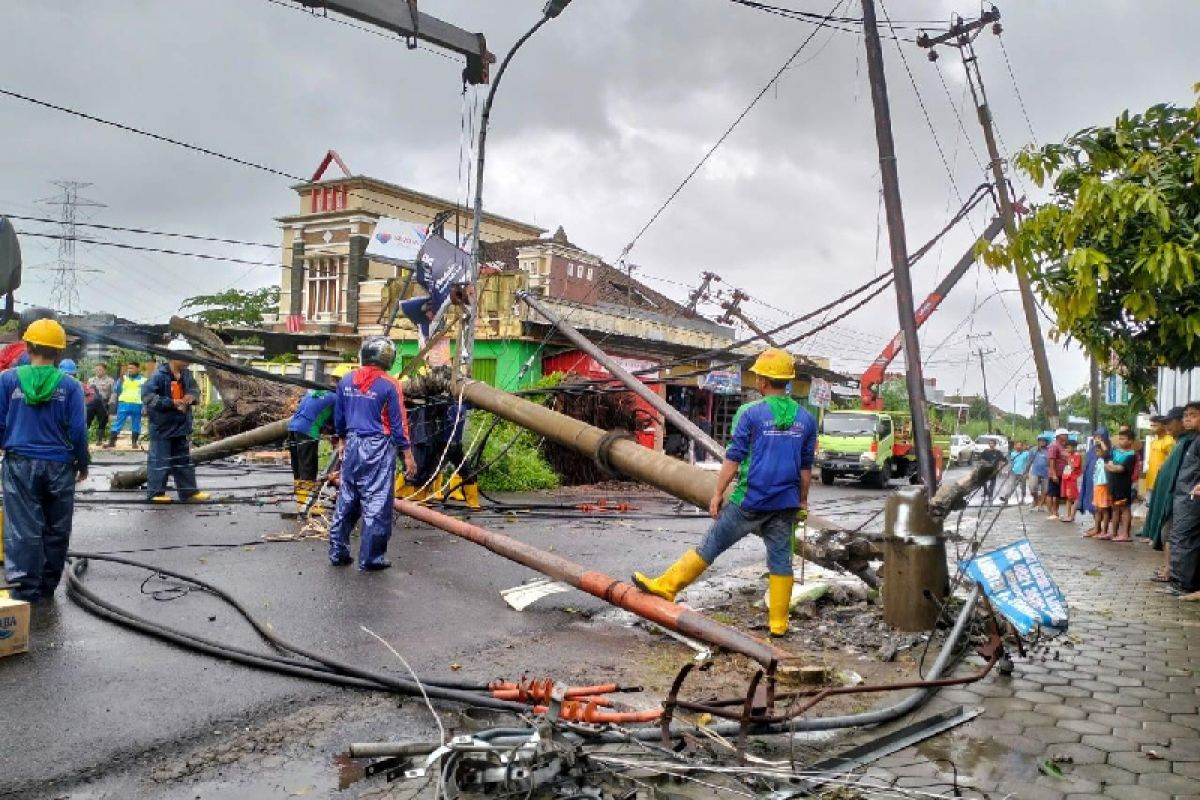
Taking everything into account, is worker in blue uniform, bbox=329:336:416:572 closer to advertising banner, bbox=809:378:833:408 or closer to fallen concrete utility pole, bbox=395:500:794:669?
fallen concrete utility pole, bbox=395:500:794:669

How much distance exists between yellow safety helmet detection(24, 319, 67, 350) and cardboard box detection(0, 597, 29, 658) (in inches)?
80.0

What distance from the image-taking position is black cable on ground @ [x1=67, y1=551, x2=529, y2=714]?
14.5 feet

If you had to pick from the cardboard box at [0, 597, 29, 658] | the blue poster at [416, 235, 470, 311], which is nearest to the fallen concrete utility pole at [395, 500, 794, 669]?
the cardboard box at [0, 597, 29, 658]

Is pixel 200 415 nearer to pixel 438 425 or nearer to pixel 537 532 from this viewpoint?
pixel 438 425

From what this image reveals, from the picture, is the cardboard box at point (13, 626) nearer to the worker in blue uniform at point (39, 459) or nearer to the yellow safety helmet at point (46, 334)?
the worker in blue uniform at point (39, 459)

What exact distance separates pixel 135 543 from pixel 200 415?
60.8 feet

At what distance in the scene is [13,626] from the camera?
4.84m

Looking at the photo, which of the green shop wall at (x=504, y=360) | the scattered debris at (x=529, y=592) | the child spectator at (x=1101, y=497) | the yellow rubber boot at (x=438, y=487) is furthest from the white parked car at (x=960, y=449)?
the scattered debris at (x=529, y=592)

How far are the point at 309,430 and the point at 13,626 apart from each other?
549 cm

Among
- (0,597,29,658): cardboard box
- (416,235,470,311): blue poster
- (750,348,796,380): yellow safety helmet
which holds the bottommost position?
(0,597,29,658): cardboard box

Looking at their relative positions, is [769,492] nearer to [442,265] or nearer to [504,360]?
[442,265]

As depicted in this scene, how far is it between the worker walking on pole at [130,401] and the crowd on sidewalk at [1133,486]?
59.4 ft

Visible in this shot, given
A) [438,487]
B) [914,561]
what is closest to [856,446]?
[438,487]

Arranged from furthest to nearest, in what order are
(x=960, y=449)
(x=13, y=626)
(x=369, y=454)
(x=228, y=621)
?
(x=960, y=449) → (x=369, y=454) → (x=228, y=621) → (x=13, y=626)
